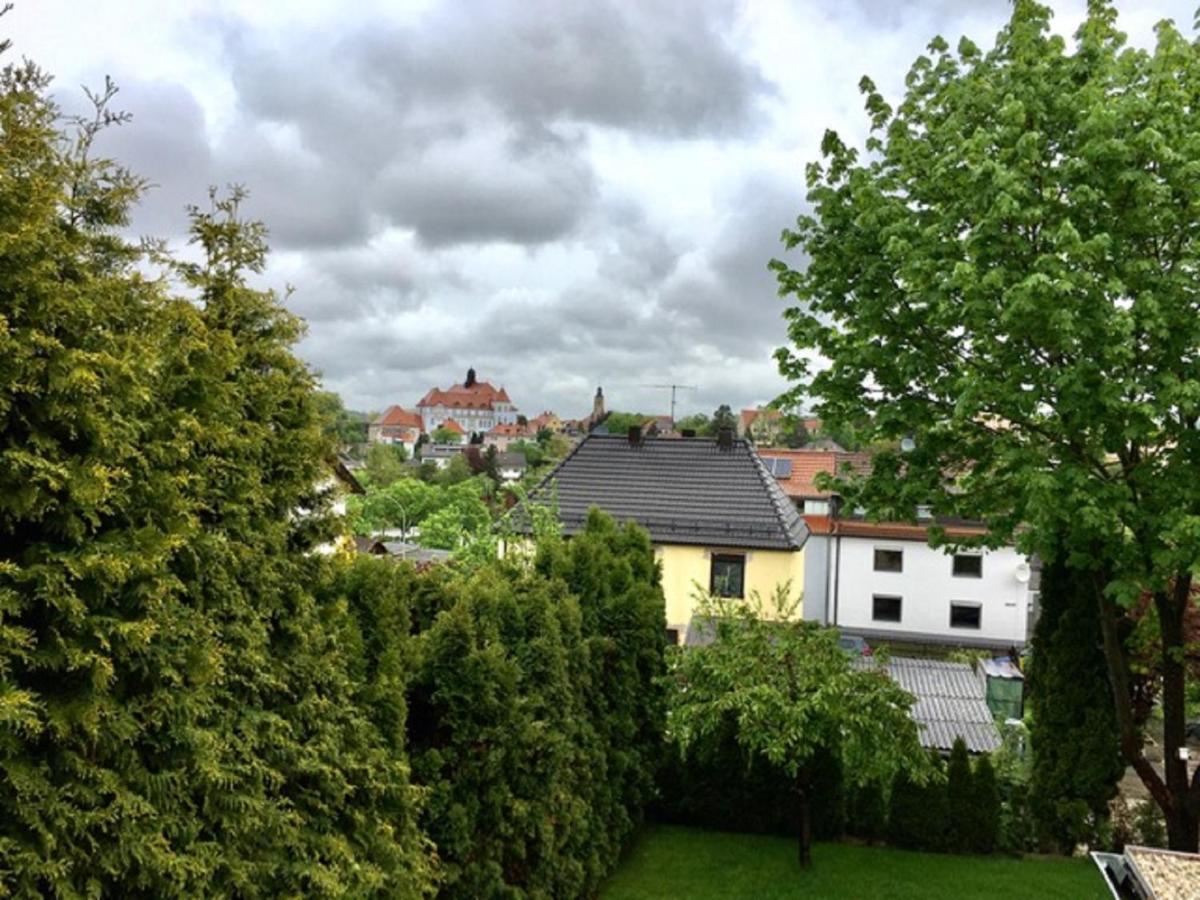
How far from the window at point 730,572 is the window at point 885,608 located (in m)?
8.10

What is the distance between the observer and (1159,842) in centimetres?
934

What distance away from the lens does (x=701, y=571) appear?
59.7 feet

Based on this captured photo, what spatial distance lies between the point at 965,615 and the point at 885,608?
7.50ft

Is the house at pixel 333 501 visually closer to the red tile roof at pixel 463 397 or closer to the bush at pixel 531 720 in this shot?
the bush at pixel 531 720

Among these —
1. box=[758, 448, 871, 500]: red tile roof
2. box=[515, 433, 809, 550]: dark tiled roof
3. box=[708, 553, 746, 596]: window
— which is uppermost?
box=[758, 448, 871, 500]: red tile roof

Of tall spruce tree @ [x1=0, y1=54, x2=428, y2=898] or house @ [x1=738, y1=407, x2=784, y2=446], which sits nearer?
tall spruce tree @ [x1=0, y1=54, x2=428, y2=898]

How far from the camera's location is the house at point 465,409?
5527 inches

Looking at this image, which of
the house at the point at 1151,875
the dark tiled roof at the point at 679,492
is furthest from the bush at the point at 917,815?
the dark tiled roof at the point at 679,492

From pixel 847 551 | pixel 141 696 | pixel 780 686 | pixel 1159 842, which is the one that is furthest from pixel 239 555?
pixel 847 551

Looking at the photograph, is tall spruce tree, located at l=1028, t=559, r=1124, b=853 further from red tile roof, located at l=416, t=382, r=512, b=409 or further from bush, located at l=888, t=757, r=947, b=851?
red tile roof, located at l=416, t=382, r=512, b=409

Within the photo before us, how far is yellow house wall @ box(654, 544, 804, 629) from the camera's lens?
17.7m

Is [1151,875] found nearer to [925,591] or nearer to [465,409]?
[925,591]

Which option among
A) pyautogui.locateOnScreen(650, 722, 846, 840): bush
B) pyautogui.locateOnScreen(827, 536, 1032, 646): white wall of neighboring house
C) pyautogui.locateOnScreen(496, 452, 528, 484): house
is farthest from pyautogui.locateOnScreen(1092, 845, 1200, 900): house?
pyautogui.locateOnScreen(496, 452, 528, 484): house

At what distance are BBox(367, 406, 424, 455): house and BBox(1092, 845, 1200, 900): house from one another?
12165 centimetres
